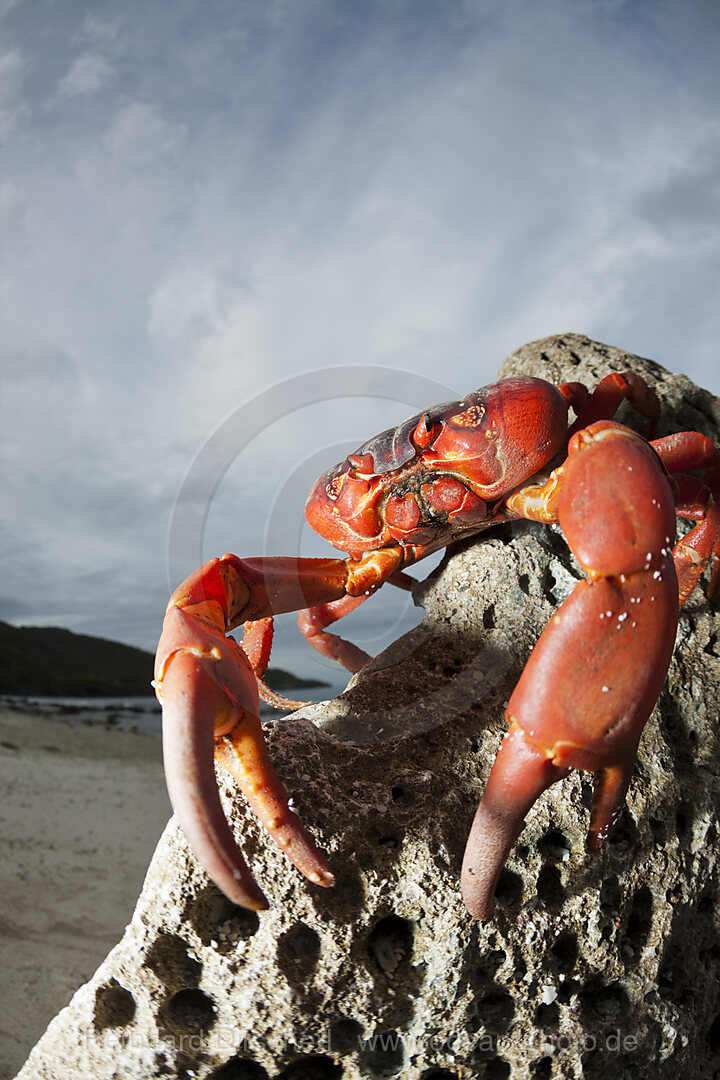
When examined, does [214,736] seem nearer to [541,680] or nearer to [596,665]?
[541,680]

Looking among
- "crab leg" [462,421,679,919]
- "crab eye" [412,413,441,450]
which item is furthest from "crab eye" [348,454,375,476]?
"crab leg" [462,421,679,919]

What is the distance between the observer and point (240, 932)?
5.49ft

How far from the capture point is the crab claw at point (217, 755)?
4.60 feet

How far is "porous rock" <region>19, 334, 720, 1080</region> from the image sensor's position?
167 cm

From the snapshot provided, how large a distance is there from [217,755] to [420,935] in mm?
678

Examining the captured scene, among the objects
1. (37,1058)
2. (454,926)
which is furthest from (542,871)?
(37,1058)

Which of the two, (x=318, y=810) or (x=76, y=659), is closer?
(x=318, y=810)

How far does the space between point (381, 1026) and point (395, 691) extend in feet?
2.74

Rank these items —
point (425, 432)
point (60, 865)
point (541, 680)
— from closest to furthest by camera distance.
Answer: point (541, 680), point (425, 432), point (60, 865)

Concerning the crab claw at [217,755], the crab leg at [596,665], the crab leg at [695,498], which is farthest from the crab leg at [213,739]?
the crab leg at [695,498]

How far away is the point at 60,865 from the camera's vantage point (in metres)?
5.17

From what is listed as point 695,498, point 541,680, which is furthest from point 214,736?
point 695,498

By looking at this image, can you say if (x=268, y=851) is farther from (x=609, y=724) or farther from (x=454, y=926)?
(x=609, y=724)

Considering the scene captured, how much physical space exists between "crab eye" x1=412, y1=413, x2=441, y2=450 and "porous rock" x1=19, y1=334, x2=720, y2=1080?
687mm
